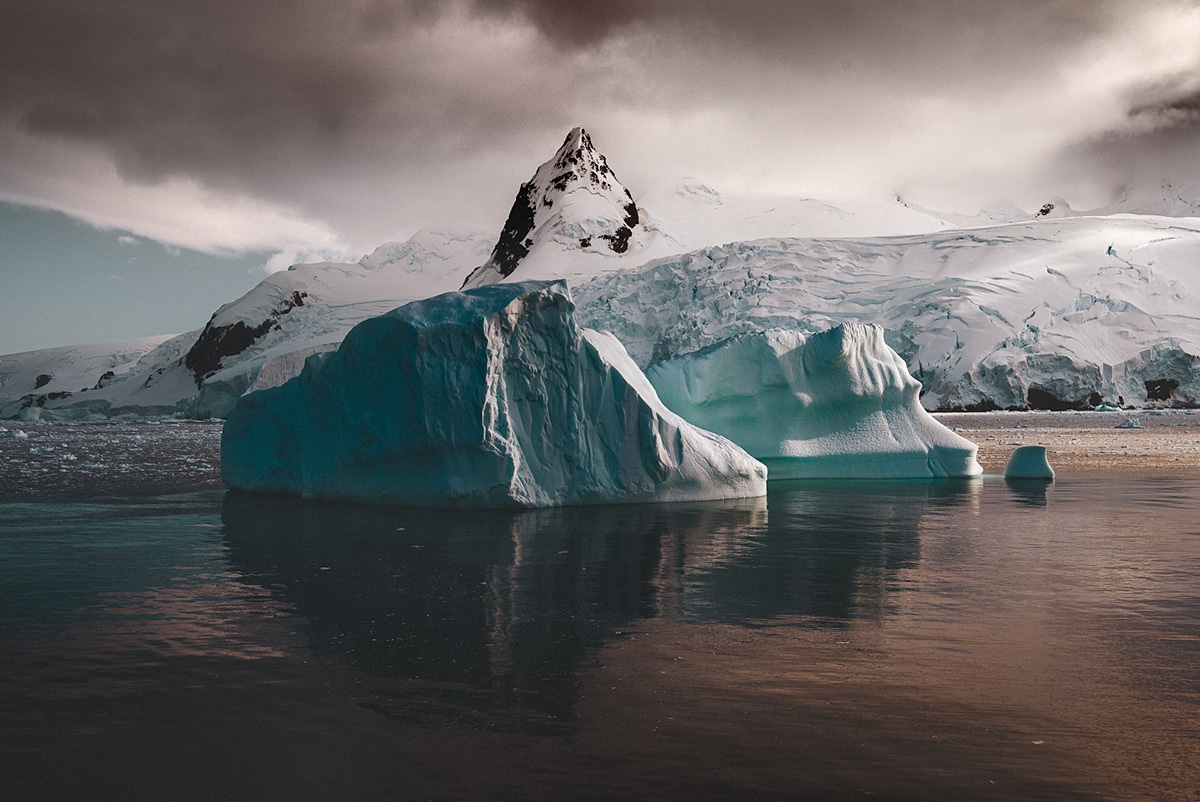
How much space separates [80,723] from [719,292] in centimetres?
4863

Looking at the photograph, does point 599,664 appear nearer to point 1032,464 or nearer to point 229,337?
point 1032,464

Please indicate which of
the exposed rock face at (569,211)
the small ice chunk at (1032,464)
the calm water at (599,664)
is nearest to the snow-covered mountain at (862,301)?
the exposed rock face at (569,211)

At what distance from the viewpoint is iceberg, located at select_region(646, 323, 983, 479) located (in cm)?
1551

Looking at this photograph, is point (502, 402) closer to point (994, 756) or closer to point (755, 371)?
point (755, 371)

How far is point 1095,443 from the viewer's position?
24.6 m

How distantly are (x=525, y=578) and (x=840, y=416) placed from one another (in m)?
10.3

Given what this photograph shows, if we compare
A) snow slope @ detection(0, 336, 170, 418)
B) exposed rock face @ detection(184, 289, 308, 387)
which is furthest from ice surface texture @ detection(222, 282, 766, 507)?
snow slope @ detection(0, 336, 170, 418)

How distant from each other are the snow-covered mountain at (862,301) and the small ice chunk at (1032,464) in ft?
42.5

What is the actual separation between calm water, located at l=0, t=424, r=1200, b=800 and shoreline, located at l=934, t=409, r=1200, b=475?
31.2 ft

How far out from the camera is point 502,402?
423 inches

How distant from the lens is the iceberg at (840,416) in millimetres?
15508

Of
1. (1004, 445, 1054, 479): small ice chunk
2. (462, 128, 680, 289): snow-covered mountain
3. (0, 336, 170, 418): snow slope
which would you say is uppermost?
(462, 128, 680, 289): snow-covered mountain

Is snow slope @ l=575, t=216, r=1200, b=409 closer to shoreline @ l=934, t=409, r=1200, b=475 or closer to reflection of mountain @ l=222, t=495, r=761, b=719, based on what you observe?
shoreline @ l=934, t=409, r=1200, b=475

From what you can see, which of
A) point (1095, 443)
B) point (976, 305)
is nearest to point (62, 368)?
point (976, 305)
